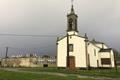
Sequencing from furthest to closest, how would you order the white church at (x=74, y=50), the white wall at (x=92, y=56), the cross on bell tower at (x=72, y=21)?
the white wall at (x=92, y=56)
the cross on bell tower at (x=72, y=21)
the white church at (x=74, y=50)

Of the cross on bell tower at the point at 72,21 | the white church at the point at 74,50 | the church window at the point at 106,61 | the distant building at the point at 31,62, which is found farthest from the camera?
the distant building at the point at 31,62

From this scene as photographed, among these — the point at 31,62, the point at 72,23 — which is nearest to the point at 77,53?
the point at 72,23

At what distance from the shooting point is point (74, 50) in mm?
48812

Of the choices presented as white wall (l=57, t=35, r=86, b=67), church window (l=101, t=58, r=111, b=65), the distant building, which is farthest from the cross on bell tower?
the distant building

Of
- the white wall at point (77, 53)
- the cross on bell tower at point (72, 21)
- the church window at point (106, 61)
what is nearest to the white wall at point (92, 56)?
the church window at point (106, 61)

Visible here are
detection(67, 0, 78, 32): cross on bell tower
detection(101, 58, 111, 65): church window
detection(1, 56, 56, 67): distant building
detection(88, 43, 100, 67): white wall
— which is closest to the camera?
detection(67, 0, 78, 32): cross on bell tower

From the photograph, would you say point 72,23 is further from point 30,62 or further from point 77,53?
point 30,62

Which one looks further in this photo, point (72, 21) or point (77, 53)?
point (72, 21)

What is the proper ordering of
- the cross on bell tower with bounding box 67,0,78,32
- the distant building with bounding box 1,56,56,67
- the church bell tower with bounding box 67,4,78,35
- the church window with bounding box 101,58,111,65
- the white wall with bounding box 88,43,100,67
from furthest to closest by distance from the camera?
the distant building with bounding box 1,56,56,67 → the church window with bounding box 101,58,111,65 → the white wall with bounding box 88,43,100,67 → the cross on bell tower with bounding box 67,0,78,32 → the church bell tower with bounding box 67,4,78,35

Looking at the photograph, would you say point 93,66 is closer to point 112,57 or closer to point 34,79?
point 112,57

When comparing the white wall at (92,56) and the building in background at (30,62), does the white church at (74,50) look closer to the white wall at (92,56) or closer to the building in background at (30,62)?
the white wall at (92,56)

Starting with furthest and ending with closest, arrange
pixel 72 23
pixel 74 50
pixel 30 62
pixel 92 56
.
Result: pixel 30 62 < pixel 92 56 < pixel 72 23 < pixel 74 50

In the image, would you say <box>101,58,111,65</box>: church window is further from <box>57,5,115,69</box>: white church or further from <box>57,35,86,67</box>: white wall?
<box>57,35,86,67</box>: white wall

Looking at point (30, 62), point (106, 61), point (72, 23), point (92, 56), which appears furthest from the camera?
point (30, 62)
